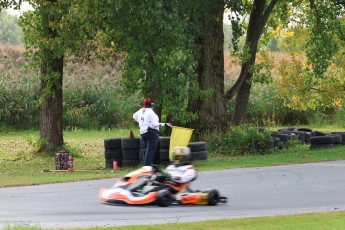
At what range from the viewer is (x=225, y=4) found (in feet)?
91.1

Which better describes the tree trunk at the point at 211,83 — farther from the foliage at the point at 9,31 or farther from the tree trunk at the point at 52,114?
the foliage at the point at 9,31

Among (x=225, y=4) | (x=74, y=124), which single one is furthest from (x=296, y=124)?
(x=225, y=4)

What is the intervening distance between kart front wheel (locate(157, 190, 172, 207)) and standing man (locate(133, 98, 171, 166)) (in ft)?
16.8

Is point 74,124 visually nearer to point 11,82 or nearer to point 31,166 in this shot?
point 11,82

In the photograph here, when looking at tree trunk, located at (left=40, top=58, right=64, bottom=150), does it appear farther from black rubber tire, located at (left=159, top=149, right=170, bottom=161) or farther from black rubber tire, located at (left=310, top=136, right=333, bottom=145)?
black rubber tire, located at (left=310, top=136, right=333, bottom=145)

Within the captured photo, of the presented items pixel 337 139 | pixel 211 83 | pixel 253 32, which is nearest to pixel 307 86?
pixel 337 139

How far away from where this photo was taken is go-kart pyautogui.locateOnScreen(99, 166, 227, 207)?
15.8 meters

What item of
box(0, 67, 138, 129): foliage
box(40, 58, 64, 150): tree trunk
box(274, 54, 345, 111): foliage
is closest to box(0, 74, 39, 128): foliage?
box(0, 67, 138, 129): foliage

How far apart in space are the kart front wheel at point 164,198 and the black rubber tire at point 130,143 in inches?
312

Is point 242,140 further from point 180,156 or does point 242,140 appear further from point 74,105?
point 74,105

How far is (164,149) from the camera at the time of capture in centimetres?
2370

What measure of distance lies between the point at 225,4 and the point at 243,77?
13.4 ft

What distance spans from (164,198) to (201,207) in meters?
Result: 0.72

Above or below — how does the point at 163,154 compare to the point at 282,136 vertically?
below
